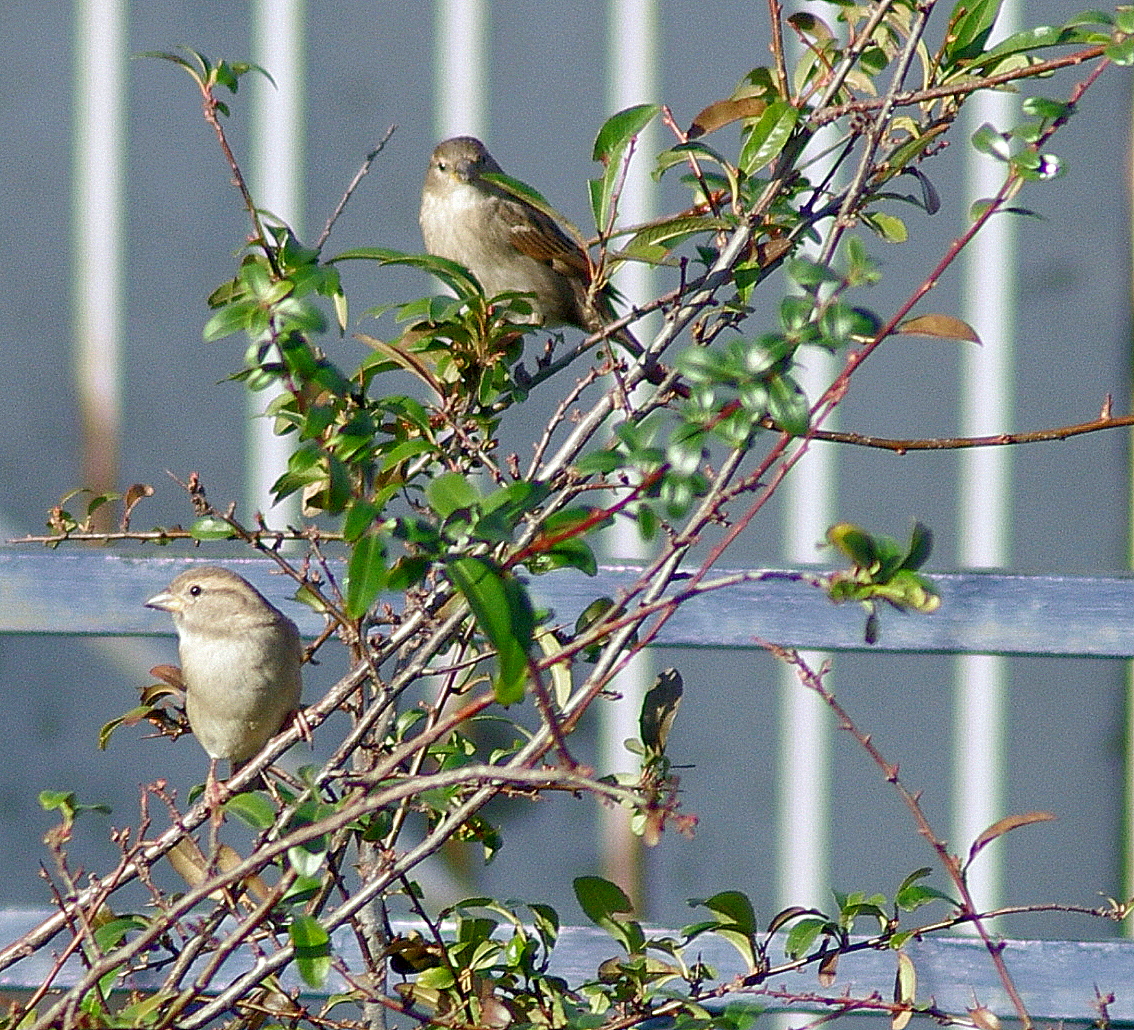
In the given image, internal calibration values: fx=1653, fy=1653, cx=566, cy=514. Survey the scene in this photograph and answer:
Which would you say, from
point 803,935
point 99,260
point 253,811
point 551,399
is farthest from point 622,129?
point 99,260

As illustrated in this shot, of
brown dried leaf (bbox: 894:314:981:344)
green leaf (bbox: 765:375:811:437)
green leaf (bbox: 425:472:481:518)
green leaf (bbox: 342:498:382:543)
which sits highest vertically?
brown dried leaf (bbox: 894:314:981:344)

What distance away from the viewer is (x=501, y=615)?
1.33 m

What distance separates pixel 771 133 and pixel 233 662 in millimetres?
1148

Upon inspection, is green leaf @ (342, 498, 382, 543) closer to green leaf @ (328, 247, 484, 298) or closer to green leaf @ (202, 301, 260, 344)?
green leaf @ (202, 301, 260, 344)

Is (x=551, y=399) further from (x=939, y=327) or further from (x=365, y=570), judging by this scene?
(x=365, y=570)

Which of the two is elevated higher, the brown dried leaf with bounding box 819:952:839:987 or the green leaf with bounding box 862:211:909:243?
the green leaf with bounding box 862:211:909:243

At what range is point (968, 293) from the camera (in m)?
3.33

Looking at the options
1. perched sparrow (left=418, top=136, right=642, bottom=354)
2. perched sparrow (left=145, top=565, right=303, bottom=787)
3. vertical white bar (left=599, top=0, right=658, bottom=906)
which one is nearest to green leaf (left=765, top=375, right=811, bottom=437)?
perched sparrow (left=145, top=565, right=303, bottom=787)

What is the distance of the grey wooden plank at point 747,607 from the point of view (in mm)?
2807

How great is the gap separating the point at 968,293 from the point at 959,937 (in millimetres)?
1272

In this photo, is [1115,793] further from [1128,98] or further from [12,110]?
[12,110]

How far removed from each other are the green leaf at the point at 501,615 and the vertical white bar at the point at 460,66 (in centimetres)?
214

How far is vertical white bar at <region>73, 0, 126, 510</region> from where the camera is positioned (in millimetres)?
3338

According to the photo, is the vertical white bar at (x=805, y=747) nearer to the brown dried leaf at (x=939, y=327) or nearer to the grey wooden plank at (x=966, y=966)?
the grey wooden plank at (x=966, y=966)
